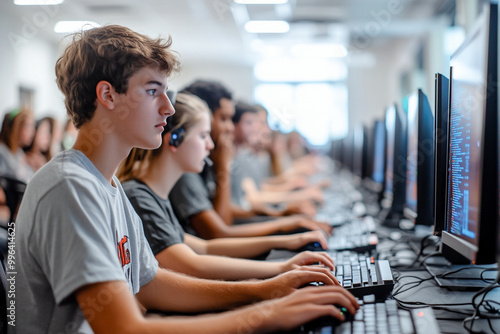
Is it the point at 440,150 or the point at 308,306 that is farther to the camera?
the point at 440,150

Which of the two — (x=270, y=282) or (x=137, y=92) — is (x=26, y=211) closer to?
(x=137, y=92)

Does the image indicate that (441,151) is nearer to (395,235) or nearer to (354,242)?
(354,242)

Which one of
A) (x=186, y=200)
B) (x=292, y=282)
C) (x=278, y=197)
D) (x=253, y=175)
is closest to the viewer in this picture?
(x=292, y=282)

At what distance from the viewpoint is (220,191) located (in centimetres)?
215

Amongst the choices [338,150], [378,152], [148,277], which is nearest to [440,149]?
[148,277]

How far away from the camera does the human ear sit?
900 millimetres

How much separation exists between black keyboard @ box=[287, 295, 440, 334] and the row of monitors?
6.3 inches

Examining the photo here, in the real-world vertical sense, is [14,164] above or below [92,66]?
below

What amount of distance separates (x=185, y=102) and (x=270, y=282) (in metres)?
0.75

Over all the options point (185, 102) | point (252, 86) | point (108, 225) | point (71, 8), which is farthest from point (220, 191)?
point (252, 86)

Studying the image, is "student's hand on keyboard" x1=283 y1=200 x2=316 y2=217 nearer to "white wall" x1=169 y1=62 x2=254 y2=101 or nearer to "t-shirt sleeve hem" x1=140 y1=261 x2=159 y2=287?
"t-shirt sleeve hem" x1=140 y1=261 x2=159 y2=287

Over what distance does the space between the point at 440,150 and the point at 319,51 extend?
23.0 feet

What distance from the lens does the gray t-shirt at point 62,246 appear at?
73cm

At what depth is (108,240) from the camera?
0.79m
